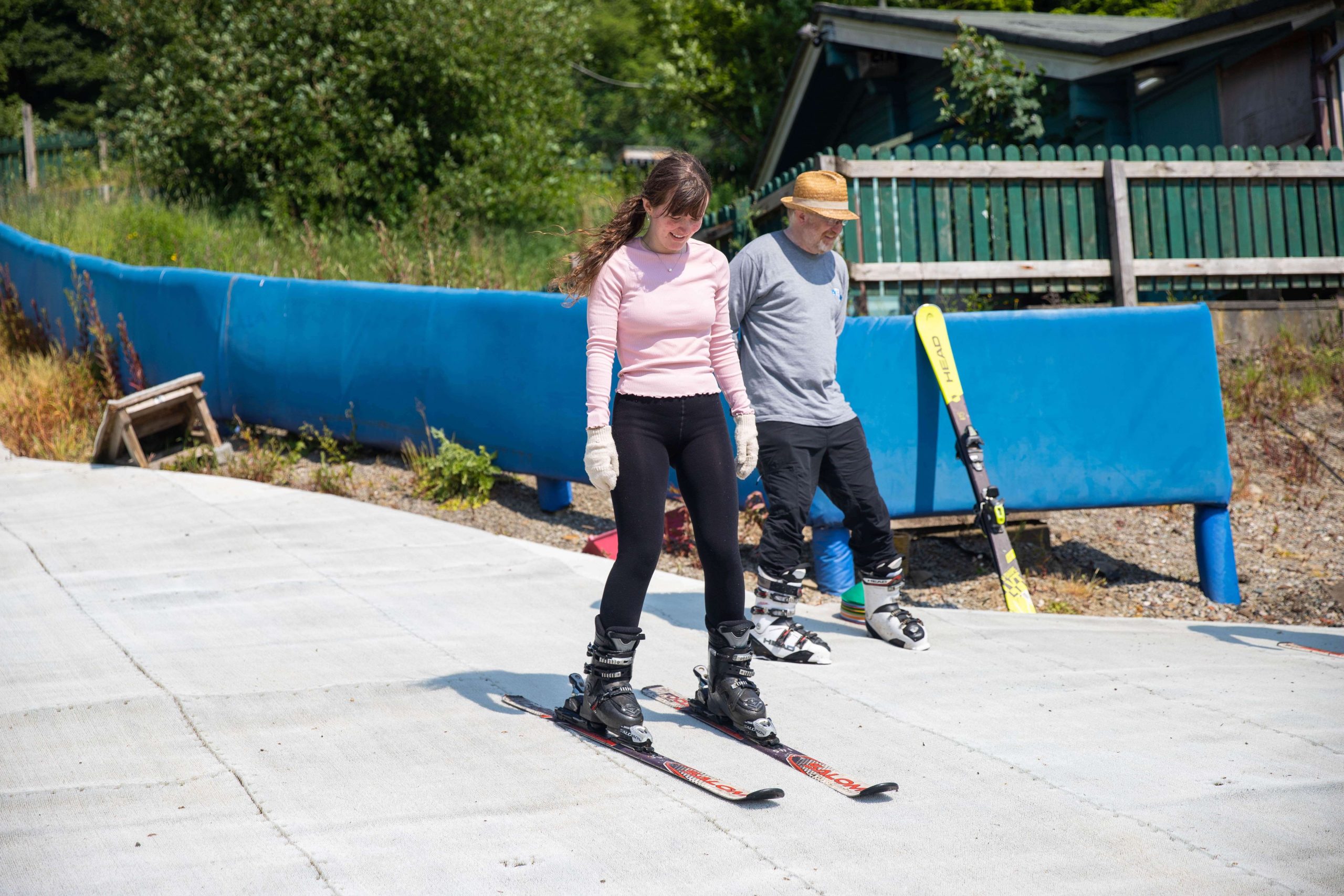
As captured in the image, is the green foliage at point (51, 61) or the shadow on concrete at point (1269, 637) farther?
the green foliage at point (51, 61)

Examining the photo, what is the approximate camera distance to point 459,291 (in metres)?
7.97

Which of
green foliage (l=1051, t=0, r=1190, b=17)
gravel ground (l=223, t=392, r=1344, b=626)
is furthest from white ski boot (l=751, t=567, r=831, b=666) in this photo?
green foliage (l=1051, t=0, r=1190, b=17)

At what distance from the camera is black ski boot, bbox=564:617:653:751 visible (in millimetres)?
3672

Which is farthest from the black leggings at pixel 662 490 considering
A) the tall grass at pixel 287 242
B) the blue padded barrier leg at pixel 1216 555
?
the tall grass at pixel 287 242

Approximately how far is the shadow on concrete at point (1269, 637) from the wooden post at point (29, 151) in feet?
67.4

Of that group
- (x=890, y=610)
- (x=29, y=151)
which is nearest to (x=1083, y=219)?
(x=890, y=610)

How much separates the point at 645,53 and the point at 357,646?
4130cm

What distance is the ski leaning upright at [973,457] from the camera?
20.4ft

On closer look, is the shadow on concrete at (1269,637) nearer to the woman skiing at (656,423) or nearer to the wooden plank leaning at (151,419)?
the woman skiing at (656,423)

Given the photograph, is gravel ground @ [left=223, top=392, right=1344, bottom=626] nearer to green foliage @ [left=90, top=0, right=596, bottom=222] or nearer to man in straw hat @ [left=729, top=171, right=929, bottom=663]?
man in straw hat @ [left=729, top=171, right=929, bottom=663]

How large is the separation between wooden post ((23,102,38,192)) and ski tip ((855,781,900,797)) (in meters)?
21.0

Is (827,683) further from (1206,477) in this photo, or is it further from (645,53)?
(645,53)

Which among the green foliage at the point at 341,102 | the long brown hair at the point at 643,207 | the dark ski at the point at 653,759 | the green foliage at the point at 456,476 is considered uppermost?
the green foliage at the point at 341,102

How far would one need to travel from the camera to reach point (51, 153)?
21484 millimetres
